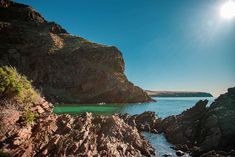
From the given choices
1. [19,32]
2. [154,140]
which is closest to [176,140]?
[154,140]

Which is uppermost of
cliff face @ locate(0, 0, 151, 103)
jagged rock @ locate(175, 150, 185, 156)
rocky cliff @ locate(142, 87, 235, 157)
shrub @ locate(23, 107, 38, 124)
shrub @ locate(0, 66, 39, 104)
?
cliff face @ locate(0, 0, 151, 103)

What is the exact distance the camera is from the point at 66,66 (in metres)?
155

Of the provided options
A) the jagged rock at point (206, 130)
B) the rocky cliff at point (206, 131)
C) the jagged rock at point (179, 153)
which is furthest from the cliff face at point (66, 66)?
the jagged rock at point (179, 153)

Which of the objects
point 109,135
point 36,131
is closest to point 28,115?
point 36,131

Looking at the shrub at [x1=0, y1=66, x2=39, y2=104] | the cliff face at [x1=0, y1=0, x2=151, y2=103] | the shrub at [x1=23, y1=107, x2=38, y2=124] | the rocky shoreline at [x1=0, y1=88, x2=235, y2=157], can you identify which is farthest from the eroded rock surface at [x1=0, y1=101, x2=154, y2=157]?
the cliff face at [x1=0, y1=0, x2=151, y2=103]

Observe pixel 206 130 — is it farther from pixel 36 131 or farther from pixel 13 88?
pixel 13 88

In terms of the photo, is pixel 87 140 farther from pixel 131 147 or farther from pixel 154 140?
pixel 154 140

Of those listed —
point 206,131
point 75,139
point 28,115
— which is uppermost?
point 28,115

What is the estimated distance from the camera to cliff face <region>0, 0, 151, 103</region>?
14862 cm

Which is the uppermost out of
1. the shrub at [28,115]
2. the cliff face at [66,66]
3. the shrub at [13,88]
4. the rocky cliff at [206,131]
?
the cliff face at [66,66]

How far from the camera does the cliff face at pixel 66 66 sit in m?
149

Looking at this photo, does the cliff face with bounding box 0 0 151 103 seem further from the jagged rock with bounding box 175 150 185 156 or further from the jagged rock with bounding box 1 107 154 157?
the jagged rock with bounding box 175 150 185 156

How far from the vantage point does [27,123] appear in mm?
22078

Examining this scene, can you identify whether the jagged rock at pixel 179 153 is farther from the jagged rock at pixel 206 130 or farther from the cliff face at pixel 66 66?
the cliff face at pixel 66 66
